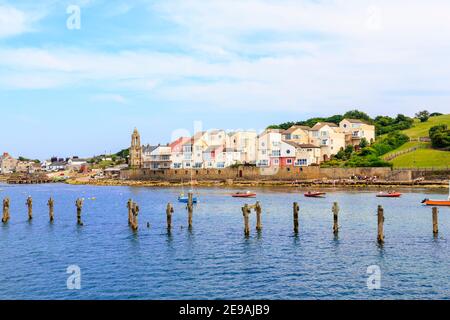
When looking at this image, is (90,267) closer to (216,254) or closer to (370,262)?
(216,254)

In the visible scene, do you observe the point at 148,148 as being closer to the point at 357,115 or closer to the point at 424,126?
the point at 357,115

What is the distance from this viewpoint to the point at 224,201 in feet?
265

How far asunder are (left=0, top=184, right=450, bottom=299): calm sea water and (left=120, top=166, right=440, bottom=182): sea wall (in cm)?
5704

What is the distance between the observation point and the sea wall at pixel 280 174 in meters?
113

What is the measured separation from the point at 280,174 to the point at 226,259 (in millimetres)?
97088

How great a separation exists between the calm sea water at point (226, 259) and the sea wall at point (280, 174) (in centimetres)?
5704

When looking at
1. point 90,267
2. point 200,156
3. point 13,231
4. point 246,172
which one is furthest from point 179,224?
point 200,156

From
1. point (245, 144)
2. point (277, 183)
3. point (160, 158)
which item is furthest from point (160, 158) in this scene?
point (277, 183)

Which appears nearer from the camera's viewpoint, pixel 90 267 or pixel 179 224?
pixel 90 267

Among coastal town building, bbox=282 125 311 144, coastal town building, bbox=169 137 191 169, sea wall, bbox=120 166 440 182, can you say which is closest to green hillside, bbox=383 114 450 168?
sea wall, bbox=120 166 440 182

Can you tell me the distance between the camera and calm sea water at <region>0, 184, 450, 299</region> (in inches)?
1078

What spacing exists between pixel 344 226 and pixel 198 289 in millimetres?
26394

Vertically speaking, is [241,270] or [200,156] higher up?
[200,156]
